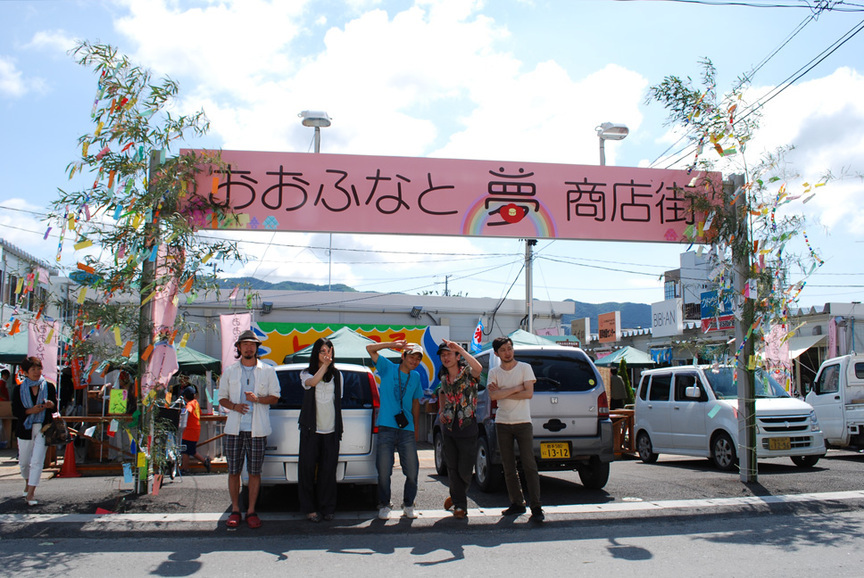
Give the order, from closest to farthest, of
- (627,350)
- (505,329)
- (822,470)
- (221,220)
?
(221,220), (822,470), (627,350), (505,329)

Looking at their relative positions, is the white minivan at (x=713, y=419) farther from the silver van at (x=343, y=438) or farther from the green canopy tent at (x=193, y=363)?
the green canopy tent at (x=193, y=363)

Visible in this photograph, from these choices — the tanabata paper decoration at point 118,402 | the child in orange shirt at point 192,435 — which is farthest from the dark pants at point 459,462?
the child in orange shirt at point 192,435

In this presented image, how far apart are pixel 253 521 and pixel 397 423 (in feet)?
5.25

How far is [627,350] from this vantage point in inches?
845

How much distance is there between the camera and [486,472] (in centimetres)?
844

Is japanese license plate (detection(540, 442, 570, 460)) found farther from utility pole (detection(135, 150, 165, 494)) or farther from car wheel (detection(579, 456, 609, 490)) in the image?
utility pole (detection(135, 150, 165, 494))

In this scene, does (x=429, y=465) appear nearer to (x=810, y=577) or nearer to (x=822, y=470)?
(x=822, y=470)

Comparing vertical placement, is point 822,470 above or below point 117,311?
below

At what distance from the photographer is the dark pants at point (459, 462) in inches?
266

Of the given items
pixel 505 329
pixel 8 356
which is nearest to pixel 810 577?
pixel 8 356

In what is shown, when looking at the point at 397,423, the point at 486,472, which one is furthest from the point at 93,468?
the point at 397,423

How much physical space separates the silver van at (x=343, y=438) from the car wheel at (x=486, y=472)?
1.76 meters

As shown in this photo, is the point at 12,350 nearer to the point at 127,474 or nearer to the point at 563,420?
the point at 127,474

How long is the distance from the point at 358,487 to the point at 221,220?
3.92 m
